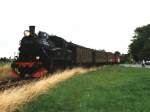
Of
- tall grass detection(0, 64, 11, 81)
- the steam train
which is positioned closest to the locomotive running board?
the steam train

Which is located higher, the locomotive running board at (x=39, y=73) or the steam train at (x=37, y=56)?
the steam train at (x=37, y=56)

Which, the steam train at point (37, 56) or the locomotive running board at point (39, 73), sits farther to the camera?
the steam train at point (37, 56)

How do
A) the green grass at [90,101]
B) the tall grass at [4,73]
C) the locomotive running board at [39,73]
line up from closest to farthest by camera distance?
the green grass at [90,101] → the locomotive running board at [39,73] → the tall grass at [4,73]

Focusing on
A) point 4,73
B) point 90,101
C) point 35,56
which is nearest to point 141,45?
point 4,73

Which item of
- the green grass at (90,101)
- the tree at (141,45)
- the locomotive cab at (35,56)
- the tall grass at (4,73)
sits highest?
the tree at (141,45)

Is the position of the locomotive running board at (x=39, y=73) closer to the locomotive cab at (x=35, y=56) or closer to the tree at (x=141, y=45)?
the locomotive cab at (x=35, y=56)

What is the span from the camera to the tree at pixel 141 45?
393ft

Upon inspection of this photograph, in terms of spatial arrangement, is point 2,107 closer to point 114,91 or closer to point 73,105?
point 73,105

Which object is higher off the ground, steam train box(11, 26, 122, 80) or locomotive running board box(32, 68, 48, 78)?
steam train box(11, 26, 122, 80)

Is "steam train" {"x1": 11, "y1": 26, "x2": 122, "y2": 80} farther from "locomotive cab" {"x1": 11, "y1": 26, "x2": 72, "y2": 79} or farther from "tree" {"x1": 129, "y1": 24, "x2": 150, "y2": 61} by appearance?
"tree" {"x1": 129, "y1": 24, "x2": 150, "y2": 61}

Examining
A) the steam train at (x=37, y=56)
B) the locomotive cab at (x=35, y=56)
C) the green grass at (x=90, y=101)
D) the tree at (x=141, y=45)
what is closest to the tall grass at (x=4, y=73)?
the steam train at (x=37, y=56)

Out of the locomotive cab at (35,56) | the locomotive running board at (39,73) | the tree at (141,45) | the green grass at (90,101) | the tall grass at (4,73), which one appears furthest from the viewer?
the tree at (141,45)

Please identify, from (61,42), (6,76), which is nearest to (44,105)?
(6,76)

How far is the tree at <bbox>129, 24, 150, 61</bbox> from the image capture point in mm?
119812
